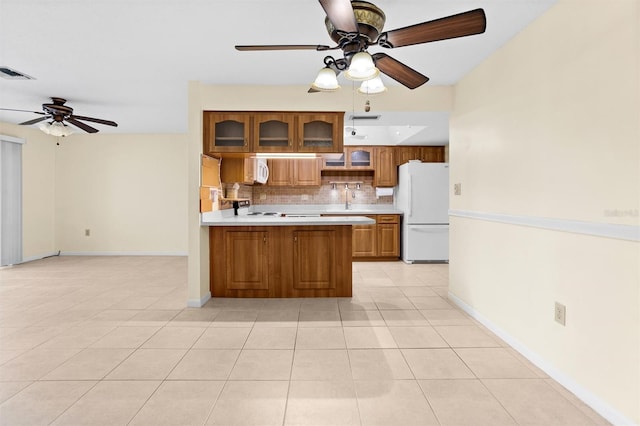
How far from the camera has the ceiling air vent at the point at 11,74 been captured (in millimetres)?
3346

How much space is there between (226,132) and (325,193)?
11.3 feet

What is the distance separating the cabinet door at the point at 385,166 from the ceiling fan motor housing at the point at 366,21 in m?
4.77

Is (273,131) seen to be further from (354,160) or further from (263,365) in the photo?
(354,160)

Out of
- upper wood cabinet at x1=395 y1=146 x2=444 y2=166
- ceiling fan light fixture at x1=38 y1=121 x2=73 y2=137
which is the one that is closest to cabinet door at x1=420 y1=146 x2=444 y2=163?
upper wood cabinet at x1=395 y1=146 x2=444 y2=166

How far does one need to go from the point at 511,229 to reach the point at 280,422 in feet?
6.89

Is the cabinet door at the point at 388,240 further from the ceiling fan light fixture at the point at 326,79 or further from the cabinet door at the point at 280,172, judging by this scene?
the ceiling fan light fixture at the point at 326,79

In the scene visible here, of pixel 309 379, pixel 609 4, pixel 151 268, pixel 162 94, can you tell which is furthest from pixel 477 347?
pixel 151 268

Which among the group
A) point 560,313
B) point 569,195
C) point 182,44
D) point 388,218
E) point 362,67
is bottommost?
point 560,313

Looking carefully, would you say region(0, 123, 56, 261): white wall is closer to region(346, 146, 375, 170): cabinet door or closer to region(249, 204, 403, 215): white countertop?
region(249, 204, 403, 215): white countertop

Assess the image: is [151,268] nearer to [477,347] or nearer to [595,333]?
[477,347]

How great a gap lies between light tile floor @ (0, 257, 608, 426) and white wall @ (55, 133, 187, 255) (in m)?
2.80

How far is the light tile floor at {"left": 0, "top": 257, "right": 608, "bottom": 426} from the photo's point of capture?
71.0 inches

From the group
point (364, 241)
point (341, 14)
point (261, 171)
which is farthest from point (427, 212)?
point (341, 14)

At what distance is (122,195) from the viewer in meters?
6.76
